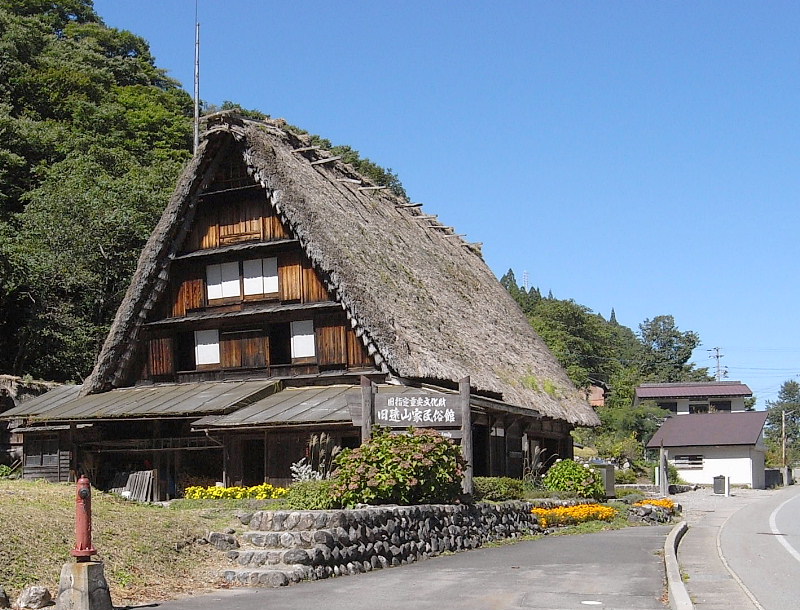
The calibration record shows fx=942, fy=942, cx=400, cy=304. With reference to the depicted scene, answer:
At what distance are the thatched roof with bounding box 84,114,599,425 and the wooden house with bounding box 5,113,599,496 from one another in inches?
2.5

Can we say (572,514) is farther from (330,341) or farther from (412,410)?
(330,341)

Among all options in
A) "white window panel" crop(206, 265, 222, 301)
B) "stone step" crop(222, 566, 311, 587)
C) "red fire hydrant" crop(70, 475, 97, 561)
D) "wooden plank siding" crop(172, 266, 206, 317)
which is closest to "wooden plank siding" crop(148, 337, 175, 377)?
"wooden plank siding" crop(172, 266, 206, 317)

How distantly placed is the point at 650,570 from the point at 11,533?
30.2 ft

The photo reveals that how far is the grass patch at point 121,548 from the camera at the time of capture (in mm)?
11281

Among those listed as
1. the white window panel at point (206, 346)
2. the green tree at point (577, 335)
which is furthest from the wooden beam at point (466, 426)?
the green tree at point (577, 335)

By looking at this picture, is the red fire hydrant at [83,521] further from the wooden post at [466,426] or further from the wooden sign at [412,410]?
the wooden post at [466,426]

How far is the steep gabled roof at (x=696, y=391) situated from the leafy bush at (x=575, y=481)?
2619 inches

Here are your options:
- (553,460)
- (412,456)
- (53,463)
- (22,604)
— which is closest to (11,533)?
(22,604)

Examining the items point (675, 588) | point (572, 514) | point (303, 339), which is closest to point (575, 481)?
point (572, 514)

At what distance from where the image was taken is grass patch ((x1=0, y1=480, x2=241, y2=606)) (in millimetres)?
11281

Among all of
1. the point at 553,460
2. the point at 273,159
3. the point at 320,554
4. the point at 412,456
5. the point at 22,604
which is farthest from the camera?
the point at 553,460

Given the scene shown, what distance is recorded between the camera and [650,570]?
47.4ft

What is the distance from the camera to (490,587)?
1240 centimetres

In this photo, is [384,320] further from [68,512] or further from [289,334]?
[68,512]
